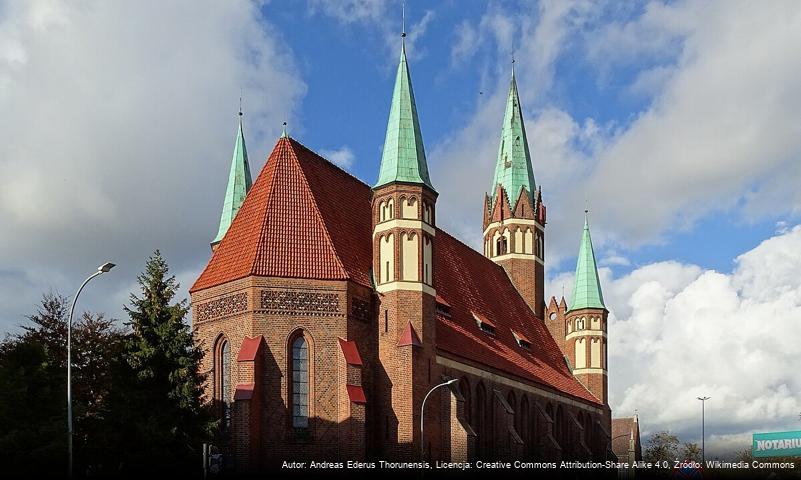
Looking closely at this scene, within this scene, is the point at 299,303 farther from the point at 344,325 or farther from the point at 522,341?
the point at 522,341

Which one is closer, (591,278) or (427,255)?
(427,255)

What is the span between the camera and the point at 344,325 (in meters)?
39.3

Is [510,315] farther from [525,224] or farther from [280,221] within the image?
[280,221]

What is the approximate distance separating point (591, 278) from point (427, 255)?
30830mm

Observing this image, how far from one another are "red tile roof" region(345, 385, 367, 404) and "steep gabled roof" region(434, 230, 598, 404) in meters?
6.14

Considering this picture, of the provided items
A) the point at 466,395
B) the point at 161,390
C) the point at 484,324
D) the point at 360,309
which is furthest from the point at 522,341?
the point at 161,390

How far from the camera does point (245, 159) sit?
163 feet

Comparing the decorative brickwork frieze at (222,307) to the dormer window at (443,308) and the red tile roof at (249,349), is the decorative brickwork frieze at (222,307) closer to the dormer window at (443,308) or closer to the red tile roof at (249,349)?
the red tile roof at (249,349)

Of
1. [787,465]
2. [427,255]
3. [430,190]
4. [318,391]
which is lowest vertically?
[787,465]

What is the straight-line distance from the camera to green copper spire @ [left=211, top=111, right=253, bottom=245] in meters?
48.4

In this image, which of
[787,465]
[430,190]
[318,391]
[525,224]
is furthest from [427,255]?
[525,224]

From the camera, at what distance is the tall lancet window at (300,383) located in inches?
1485

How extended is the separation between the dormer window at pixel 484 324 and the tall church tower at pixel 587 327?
16.4 meters

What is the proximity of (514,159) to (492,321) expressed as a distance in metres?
18.3
